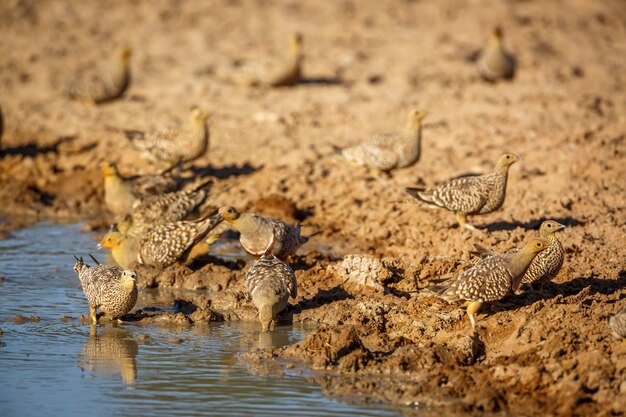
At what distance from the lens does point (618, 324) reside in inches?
293

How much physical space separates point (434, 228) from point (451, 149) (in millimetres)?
3488

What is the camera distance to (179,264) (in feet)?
33.9

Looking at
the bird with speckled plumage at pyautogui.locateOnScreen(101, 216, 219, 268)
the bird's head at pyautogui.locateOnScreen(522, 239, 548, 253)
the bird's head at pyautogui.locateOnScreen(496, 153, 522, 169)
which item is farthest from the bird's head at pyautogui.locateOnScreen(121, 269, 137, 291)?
the bird's head at pyautogui.locateOnScreen(496, 153, 522, 169)

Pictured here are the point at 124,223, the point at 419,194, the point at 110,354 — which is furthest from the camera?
the point at 124,223

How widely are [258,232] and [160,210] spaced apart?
185 centimetres

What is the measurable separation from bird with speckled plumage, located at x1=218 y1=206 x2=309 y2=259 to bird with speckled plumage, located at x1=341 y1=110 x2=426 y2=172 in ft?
10.3

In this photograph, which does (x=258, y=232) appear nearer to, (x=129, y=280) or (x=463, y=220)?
(x=129, y=280)

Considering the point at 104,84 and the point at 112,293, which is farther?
the point at 104,84

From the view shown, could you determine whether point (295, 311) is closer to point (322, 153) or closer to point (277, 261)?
point (277, 261)

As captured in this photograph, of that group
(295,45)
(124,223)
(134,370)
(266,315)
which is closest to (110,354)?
(134,370)

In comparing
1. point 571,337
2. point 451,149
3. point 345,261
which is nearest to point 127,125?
point 451,149

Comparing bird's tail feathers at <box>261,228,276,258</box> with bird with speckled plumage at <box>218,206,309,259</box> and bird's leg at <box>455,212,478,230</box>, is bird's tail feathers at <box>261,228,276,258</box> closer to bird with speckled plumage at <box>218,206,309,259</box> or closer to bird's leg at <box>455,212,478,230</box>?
bird with speckled plumage at <box>218,206,309,259</box>

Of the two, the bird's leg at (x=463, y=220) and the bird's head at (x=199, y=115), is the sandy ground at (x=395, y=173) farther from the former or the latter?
the bird's head at (x=199, y=115)

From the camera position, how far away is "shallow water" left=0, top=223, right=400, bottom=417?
7.03 metres
